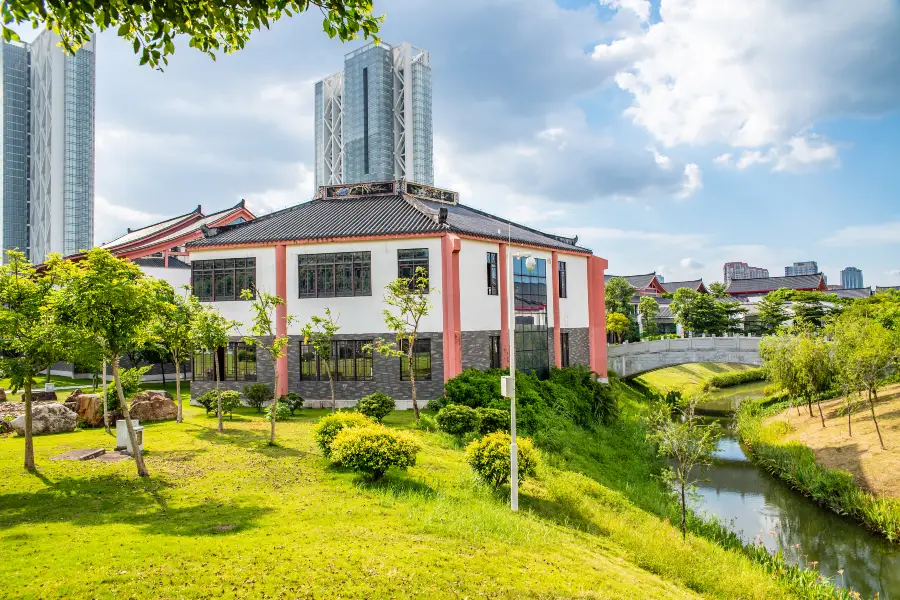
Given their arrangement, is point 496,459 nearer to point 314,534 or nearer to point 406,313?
point 314,534

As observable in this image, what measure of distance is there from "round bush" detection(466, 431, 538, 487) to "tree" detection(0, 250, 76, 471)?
9019mm

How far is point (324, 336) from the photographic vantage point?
21.0 meters

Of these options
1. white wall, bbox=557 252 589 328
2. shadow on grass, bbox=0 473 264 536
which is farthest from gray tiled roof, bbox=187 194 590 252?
shadow on grass, bbox=0 473 264 536

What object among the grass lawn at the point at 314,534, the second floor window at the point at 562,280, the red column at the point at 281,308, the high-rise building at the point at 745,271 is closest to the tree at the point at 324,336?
the red column at the point at 281,308

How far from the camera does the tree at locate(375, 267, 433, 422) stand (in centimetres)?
2056

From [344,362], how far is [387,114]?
73.8 meters

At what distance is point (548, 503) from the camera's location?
1351 cm

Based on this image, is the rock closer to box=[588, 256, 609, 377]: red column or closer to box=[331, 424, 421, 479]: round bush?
box=[331, 424, 421, 479]: round bush

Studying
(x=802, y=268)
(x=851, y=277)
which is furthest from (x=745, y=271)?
(x=851, y=277)

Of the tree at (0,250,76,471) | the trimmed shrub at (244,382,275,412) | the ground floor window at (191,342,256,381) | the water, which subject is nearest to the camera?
the tree at (0,250,76,471)

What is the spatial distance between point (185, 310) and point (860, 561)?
20.5 m

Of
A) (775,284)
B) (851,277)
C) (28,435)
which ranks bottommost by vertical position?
(28,435)

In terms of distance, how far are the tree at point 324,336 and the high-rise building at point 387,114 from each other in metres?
68.7

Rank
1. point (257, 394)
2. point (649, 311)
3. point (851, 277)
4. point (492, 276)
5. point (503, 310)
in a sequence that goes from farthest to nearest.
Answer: point (851, 277) → point (649, 311) → point (503, 310) → point (492, 276) → point (257, 394)
